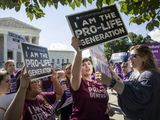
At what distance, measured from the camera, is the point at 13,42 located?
21.4ft

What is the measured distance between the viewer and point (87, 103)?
4070mm

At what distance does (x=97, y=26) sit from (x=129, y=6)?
0.95 m

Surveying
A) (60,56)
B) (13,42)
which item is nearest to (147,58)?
(13,42)

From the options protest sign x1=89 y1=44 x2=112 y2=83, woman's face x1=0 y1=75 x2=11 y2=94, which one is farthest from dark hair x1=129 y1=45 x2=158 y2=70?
woman's face x1=0 y1=75 x2=11 y2=94

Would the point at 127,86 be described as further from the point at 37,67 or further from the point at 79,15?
the point at 37,67

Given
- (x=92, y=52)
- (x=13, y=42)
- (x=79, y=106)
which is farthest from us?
(x=13, y=42)

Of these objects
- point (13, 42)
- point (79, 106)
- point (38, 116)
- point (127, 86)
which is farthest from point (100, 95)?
point (13, 42)

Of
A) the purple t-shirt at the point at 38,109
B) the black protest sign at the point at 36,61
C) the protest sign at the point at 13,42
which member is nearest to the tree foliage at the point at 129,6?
the black protest sign at the point at 36,61

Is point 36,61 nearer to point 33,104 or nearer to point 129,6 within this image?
point 33,104

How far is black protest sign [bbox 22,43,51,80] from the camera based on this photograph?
3.66 meters

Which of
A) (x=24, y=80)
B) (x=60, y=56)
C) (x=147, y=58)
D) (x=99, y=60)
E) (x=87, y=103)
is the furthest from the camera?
(x=60, y=56)

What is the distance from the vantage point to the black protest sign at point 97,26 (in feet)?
11.0

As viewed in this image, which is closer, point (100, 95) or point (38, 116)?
point (38, 116)

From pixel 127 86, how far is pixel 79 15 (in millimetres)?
888
